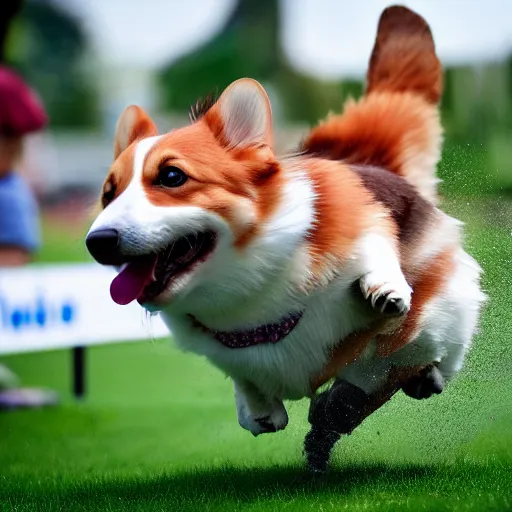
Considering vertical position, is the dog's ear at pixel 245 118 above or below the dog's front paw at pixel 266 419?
above

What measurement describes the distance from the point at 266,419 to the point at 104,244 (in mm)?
792

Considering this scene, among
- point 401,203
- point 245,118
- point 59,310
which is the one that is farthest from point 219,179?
point 59,310

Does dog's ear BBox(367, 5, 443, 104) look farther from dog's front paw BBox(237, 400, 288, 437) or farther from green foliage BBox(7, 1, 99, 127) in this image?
green foliage BBox(7, 1, 99, 127)

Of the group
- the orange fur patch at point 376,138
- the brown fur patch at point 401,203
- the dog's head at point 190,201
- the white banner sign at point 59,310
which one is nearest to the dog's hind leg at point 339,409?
the brown fur patch at point 401,203

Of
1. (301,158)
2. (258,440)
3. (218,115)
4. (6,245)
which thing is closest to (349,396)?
(258,440)

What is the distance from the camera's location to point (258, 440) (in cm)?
307

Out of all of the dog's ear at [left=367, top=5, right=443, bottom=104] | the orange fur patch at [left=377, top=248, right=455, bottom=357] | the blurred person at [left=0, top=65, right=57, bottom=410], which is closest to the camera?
the orange fur patch at [left=377, top=248, right=455, bottom=357]

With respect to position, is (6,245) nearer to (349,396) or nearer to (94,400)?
(94,400)

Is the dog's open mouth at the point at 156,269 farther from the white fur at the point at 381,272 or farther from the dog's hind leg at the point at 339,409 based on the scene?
the dog's hind leg at the point at 339,409

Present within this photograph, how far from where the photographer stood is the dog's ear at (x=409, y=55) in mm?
3180

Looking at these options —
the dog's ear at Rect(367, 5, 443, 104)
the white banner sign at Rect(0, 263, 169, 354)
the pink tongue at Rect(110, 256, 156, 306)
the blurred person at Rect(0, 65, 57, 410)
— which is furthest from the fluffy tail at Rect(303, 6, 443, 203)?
the blurred person at Rect(0, 65, 57, 410)

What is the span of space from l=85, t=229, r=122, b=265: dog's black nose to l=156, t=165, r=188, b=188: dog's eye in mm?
210

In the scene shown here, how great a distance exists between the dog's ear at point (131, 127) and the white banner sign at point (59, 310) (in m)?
3.25

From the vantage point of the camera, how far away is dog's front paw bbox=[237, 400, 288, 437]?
9.37 feet
